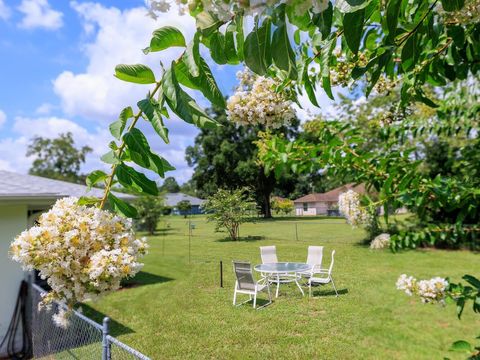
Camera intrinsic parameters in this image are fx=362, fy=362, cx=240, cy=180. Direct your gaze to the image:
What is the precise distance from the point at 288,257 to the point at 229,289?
0.61 m

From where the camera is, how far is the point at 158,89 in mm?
582

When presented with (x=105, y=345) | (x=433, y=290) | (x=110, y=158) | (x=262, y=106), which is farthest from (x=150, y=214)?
(x=110, y=158)

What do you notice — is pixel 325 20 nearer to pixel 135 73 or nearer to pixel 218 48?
pixel 218 48

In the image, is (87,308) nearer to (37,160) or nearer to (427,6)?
(427,6)

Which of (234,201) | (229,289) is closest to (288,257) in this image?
(229,289)

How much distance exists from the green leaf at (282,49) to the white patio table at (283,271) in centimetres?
275

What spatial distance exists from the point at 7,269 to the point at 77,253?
4.01 metres

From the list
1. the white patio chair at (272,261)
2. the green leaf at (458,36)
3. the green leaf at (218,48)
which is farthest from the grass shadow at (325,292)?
the green leaf at (218,48)

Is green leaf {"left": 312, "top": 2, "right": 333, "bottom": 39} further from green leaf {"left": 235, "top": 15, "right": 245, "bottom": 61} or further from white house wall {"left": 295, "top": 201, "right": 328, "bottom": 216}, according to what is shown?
white house wall {"left": 295, "top": 201, "right": 328, "bottom": 216}

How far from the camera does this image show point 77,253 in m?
0.60

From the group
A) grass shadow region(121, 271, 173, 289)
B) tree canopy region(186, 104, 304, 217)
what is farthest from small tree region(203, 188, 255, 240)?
grass shadow region(121, 271, 173, 289)

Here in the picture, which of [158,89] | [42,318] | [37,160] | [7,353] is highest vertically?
[37,160]

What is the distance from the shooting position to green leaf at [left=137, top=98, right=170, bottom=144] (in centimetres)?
55

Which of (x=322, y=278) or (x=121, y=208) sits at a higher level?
(x=121, y=208)
